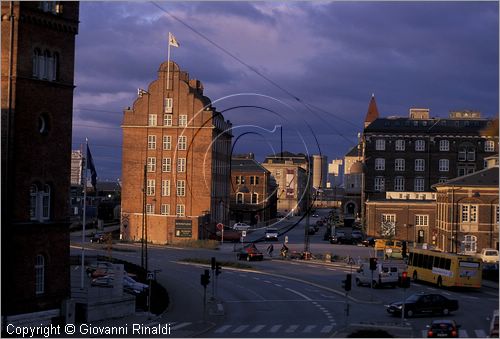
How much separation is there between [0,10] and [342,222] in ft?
369

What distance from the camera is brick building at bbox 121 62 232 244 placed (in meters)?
90.4

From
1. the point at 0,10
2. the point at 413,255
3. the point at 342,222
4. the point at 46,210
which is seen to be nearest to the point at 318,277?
the point at 413,255

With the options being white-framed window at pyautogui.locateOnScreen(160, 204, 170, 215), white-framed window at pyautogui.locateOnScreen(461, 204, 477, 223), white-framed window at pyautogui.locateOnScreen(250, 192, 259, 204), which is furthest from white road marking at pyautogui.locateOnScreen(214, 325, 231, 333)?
white-framed window at pyautogui.locateOnScreen(250, 192, 259, 204)

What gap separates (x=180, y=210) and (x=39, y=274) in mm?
55086

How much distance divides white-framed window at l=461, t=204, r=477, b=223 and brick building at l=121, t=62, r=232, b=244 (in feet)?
90.7

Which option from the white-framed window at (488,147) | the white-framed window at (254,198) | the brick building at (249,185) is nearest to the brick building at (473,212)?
the white-framed window at (488,147)

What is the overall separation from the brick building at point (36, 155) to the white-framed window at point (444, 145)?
88215 millimetres

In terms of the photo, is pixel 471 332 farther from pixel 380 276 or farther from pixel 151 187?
pixel 151 187

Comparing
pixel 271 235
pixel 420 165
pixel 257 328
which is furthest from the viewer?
pixel 420 165

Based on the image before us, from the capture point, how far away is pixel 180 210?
91.8m

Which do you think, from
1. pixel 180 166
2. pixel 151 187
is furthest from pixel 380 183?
pixel 151 187

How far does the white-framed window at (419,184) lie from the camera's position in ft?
398

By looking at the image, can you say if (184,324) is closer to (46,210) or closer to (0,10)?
(46,210)

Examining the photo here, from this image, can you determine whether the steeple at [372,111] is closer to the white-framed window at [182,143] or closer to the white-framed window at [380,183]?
the white-framed window at [380,183]
